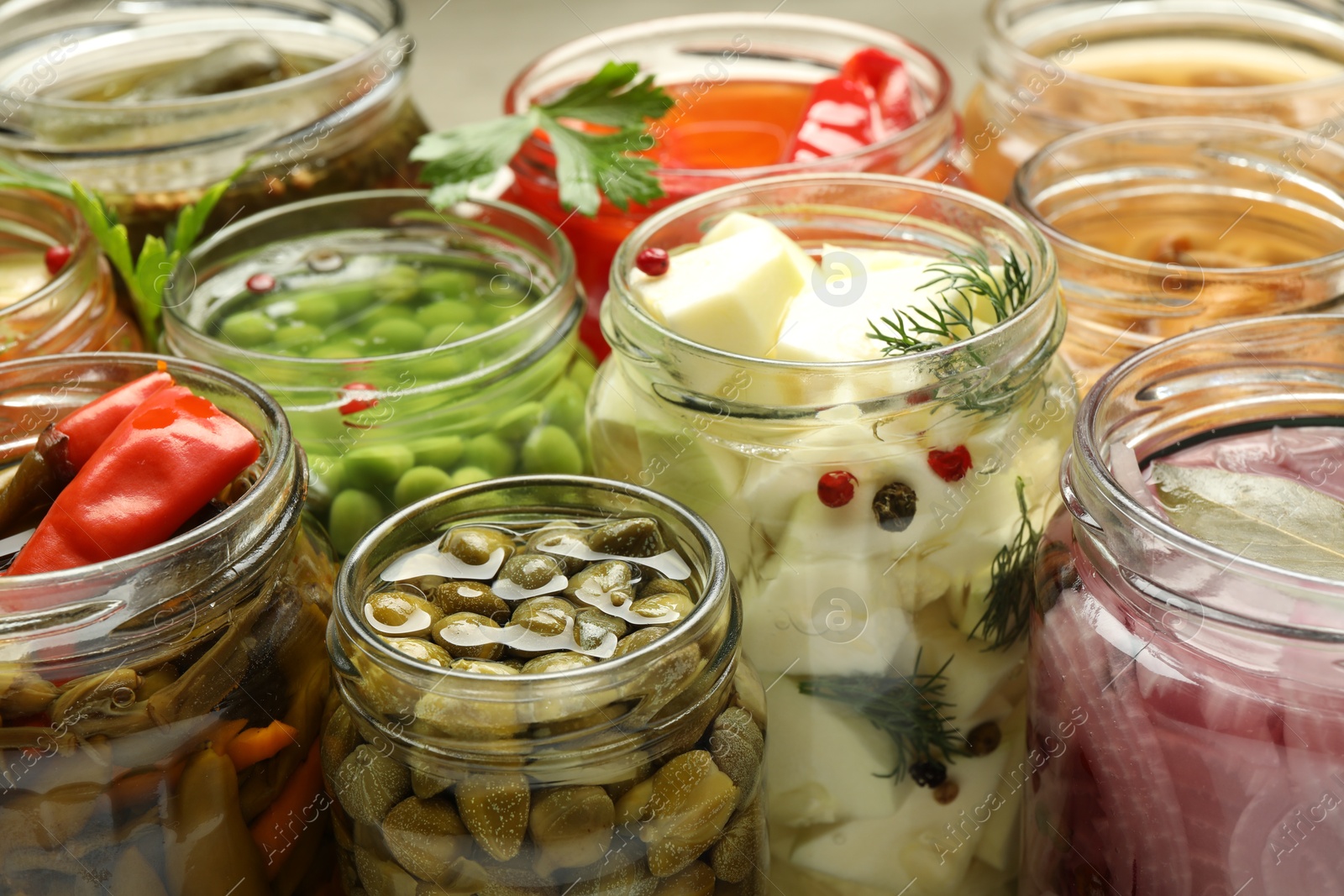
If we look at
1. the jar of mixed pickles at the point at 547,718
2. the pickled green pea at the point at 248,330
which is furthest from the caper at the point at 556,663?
the pickled green pea at the point at 248,330

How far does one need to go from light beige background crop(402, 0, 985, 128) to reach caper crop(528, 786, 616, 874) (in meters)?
1.71

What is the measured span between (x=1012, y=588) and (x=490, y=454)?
0.34 m

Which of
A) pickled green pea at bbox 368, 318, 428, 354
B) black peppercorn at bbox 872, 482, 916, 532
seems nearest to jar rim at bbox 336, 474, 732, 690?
black peppercorn at bbox 872, 482, 916, 532

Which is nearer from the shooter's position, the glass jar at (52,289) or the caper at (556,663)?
the caper at (556,663)

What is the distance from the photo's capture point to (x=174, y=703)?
0.62 m

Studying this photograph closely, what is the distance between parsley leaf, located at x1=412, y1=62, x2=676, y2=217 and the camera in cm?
93

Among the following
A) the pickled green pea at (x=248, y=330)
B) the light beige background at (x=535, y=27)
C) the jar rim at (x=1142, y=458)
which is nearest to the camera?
the jar rim at (x=1142, y=458)

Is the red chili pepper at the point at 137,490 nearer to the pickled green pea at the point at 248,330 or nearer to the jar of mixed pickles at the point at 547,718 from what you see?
the jar of mixed pickles at the point at 547,718

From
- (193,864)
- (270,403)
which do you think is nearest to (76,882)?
(193,864)

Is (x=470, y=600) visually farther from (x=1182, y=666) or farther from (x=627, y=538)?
(x=1182, y=666)

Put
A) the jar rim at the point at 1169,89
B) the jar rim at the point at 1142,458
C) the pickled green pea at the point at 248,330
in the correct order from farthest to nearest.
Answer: the jar rim at the point at 1169,89 → the pickled green pea at the point at 248,330 → the jar rim at the point at 1142,458

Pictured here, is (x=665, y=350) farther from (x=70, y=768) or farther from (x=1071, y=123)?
(x=1071, y=123)

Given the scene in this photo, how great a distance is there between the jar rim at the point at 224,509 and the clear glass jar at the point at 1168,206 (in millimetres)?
504

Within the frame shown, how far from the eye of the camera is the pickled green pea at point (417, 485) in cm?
79
